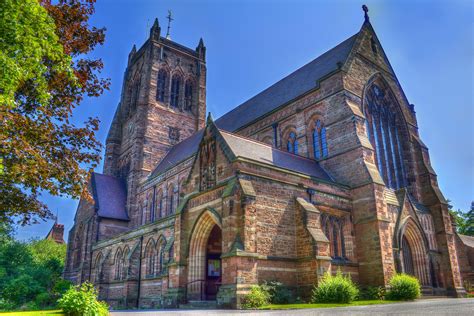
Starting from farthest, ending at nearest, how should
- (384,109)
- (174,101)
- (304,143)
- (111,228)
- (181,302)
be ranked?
(174,101) → (111,228) → (384,109) → (304,143) → (181,302)

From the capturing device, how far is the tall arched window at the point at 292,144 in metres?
29.0

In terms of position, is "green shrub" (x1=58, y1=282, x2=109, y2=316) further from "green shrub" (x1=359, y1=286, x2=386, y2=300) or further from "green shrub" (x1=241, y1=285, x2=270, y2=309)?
"green shrub" (x1=359, y1=286, x2=386, y2=300)

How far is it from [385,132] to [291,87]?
840 centimetres

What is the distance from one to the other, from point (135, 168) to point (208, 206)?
22877 mm

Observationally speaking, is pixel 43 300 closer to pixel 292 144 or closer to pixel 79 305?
pixel 292 144

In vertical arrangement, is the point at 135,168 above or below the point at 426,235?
above

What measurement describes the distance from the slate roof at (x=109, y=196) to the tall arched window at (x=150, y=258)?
1214cm

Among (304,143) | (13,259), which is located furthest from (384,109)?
(13,259)

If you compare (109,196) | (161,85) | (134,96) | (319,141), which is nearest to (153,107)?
(161,85)

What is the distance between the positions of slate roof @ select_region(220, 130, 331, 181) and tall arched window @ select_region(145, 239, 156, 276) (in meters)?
10.1

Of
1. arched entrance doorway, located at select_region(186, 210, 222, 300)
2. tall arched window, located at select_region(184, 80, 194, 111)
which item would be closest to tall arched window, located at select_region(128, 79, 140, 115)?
tall arched window, located at select_region(184, 80, 194, 111)

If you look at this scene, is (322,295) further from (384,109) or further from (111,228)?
(111,228)

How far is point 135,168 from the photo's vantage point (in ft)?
132

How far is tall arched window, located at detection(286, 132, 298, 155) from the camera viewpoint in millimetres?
28962
